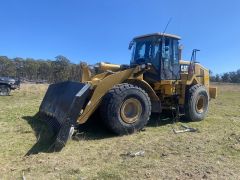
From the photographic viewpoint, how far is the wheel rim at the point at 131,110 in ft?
27.8

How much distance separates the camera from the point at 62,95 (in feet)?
30.1

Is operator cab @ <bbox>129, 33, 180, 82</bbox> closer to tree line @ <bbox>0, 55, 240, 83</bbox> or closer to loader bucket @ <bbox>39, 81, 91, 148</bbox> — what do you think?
loader bucket @ <bbox>39, 81, 91, 148</bbox>

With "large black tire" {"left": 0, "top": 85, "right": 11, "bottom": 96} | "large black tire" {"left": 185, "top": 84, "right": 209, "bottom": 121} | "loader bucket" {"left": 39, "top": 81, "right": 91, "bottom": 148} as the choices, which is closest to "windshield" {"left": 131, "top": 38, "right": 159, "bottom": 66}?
"large black tire" {"left": 185, "top": 84, "right": 209, "bottom": 121}

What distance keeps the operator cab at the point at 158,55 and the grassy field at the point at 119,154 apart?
1.67 meters

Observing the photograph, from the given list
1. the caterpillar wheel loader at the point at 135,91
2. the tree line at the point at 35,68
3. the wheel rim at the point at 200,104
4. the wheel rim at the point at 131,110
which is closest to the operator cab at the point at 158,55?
the caterpillar wheel loader at the point at 135,91

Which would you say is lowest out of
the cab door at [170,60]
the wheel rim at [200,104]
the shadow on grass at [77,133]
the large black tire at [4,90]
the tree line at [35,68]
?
the shadow on grass at [77,133]

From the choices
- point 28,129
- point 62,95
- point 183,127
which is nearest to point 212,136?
point 183,127

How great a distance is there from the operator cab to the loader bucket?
8.09 ft

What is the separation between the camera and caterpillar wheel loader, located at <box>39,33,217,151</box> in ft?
26.3

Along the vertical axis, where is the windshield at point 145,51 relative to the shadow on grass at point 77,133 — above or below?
above

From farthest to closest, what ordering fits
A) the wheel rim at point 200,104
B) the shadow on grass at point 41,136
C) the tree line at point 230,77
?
the tree line at point 230,77 < the wheel rim at point 200,104 < the shadow on grass at point 41,136

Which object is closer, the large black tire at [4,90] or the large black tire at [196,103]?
the large black tire at [196,103]

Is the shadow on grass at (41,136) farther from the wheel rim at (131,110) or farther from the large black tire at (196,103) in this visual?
the large black tire at (196,103)

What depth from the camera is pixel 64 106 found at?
8.44 m
